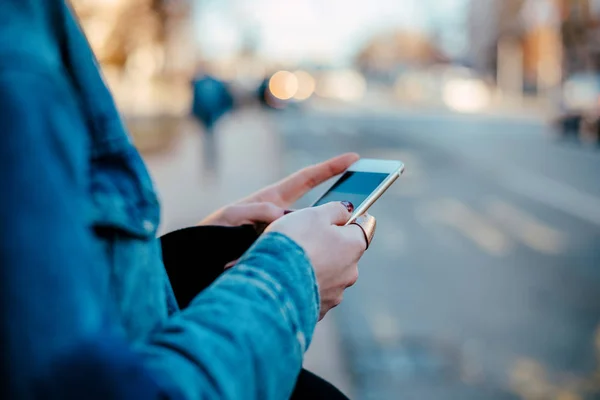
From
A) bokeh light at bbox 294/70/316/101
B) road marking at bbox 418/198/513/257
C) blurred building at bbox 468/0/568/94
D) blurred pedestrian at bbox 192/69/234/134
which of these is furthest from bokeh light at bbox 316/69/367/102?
road marking at bbox 418/198/513/257

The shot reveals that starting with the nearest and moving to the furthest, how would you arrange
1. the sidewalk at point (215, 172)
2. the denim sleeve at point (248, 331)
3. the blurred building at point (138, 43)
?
the denim sleeve at point (248, 331) < the sidewalk at point (215, 172) < the blurred building at point (138, 43)

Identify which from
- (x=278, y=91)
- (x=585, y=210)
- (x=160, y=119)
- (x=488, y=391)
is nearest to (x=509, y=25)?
(x=278, y=91)

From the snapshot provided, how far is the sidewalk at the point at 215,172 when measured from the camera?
16.4ft

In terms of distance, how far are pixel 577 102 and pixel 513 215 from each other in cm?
1297

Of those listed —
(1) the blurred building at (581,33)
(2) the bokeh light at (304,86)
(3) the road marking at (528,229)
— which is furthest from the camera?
(1) the blurred building at (581,33)

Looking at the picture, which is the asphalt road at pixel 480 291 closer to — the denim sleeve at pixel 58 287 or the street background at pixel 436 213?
the street background at pixel 436 213

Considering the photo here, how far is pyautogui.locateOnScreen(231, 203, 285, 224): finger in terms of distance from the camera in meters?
1.37

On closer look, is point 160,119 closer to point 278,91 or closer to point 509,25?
point 278,91

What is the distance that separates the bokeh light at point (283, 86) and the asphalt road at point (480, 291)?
23.1 m

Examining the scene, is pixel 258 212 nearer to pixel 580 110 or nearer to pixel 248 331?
pixel 248 331

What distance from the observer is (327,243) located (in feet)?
3.46

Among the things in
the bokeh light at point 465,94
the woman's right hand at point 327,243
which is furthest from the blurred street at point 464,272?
the bokeh light at point 465,94

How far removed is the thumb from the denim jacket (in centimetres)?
10

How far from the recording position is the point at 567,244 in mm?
8188
